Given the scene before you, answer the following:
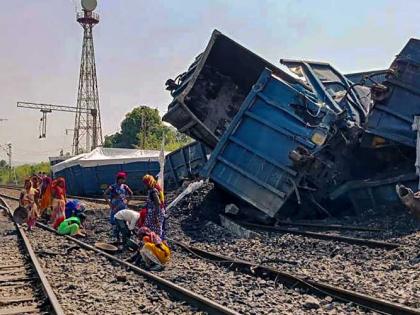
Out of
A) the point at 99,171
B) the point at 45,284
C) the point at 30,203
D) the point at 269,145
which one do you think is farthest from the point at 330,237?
the point at 99,171

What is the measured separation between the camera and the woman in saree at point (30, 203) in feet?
43.1

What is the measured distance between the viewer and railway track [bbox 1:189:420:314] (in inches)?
194

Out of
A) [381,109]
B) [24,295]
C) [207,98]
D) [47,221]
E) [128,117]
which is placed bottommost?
[24,295]

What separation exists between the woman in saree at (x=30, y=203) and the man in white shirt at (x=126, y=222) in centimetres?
458

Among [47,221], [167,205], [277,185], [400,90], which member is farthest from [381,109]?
[47,221]

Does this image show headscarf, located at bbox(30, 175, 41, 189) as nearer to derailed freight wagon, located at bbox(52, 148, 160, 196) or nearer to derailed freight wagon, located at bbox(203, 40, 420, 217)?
derailed freight wagon, located at bbox(203, 40, 420, 217)

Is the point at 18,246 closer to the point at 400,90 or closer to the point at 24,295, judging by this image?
the point at 24,295

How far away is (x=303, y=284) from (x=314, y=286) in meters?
0.18

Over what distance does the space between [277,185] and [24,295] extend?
5914 millimetres

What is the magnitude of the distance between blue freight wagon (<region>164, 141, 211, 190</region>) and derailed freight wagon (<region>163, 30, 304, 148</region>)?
455cm

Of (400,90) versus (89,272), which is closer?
(89,272)

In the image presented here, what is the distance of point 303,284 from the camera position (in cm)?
603

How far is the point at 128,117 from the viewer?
62.7 meters

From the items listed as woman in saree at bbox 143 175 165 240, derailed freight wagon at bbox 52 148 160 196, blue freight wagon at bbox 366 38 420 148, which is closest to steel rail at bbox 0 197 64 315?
woman in saree at bbox 143 175 165 240
